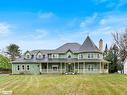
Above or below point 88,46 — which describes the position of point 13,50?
below

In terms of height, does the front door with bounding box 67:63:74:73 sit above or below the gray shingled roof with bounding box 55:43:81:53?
below

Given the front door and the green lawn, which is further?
the front door

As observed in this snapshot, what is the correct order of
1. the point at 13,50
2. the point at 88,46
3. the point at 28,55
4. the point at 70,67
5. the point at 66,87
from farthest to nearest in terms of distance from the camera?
the point at 13,50, the point at 28,55, the point at 70,67, the point at 88,46, the point at 66,87

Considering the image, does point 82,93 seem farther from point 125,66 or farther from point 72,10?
point 125,66

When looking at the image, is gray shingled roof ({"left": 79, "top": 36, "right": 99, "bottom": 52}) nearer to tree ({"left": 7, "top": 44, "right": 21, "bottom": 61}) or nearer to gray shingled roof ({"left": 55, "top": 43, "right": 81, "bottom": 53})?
gray shingled roof ({"left": 55, "top": 43, "right": 81, "bottom": 53})

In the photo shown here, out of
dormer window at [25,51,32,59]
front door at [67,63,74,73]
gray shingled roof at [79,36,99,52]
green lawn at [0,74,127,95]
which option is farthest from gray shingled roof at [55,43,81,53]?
green lawn at [0,74,127,95]

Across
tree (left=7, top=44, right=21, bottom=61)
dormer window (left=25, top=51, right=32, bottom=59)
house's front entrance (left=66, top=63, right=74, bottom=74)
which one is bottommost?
house's front entrance (left=66, top=63, right=74, bottom=74)

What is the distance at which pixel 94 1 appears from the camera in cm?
2489

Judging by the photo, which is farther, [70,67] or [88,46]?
[70,67]

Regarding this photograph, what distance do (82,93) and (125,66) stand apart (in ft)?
111

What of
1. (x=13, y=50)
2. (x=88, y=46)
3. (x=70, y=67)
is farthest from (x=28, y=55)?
(x=13, y=50)

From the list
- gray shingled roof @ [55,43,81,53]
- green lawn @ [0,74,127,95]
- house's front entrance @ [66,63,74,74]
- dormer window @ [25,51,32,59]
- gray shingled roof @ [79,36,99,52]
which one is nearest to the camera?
green lawn @ [0,74,127,95]

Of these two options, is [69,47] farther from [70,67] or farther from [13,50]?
[13,50]

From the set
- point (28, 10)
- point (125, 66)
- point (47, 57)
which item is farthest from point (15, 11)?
point (47, 57)
